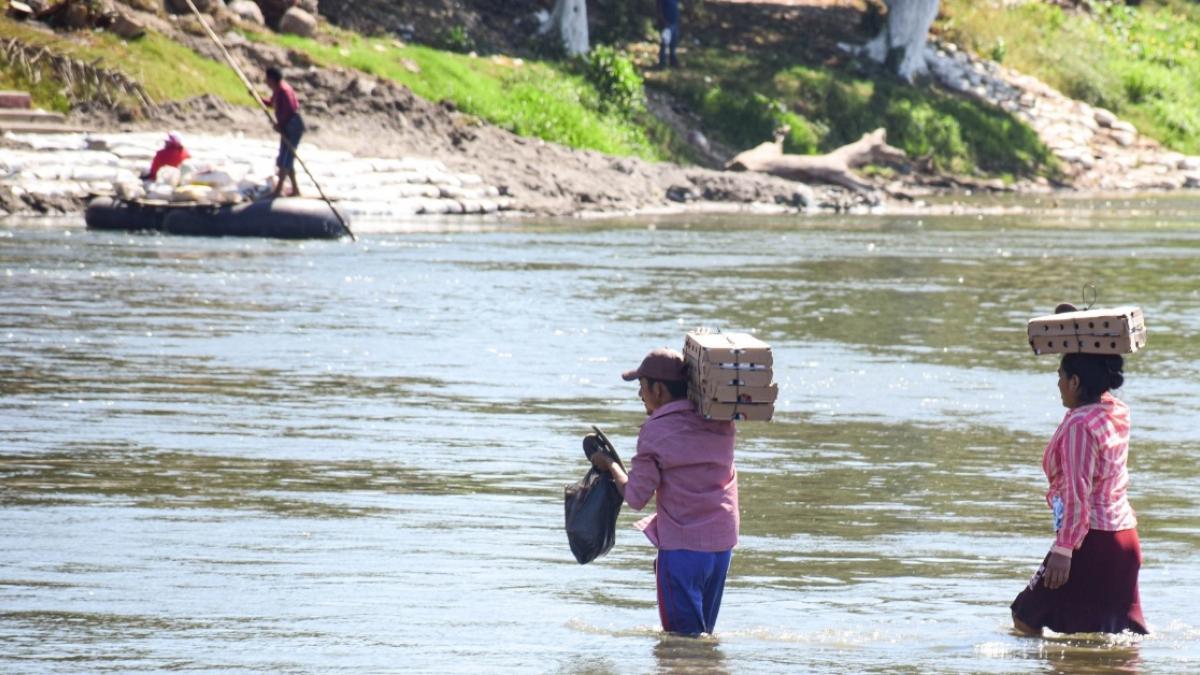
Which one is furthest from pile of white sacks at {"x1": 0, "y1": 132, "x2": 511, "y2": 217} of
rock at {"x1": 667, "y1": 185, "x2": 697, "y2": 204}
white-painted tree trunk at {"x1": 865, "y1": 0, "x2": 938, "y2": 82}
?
white-painted tree trunk at {"x1": 865, "y1": 0, "x2": 938, "y2": 82}

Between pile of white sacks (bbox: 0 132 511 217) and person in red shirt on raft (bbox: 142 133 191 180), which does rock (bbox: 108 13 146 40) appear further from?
person in red shirt on raft (bbox: 142 133 191 180)

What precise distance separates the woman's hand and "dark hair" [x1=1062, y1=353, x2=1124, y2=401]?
573 mm

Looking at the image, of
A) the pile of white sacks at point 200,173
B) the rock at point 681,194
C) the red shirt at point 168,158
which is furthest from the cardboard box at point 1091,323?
the rock at point 681,194

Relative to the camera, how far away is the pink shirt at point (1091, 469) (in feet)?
24.2

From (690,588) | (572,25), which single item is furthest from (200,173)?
(690,588)

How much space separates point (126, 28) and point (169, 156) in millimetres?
6210

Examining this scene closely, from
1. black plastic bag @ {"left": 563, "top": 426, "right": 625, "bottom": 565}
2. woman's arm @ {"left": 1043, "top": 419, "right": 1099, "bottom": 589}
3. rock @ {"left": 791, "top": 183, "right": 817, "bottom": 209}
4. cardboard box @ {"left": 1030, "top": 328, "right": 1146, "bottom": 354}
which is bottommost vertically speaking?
rock @ {"left": 791, "top": 183, "right": 817, "bottom": 209}

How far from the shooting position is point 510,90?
39719 millimetres

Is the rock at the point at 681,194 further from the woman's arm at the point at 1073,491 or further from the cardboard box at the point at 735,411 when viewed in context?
the cardboard box at the point at 735,411

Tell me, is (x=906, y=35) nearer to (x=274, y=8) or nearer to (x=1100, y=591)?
(x=274, y=8)

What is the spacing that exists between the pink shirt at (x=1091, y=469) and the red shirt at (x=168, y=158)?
71.5 feet

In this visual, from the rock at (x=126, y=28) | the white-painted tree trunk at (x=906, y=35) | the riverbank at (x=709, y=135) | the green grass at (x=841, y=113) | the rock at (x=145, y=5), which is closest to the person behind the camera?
the riverbank at (x=709, y=135)

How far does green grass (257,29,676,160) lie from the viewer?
37938 millimetres

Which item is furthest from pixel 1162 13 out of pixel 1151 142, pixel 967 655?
pixel 967 655
